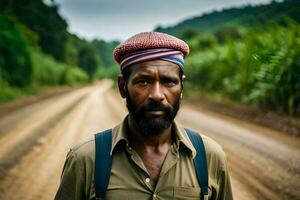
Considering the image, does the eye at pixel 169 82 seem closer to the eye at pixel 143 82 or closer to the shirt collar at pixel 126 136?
the eye at pixel 143 82

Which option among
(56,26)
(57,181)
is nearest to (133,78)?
(57,181)

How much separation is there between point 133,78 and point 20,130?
904 centimetres

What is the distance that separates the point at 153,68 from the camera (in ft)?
6.51

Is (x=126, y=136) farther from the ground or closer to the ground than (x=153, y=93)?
closer to the ground

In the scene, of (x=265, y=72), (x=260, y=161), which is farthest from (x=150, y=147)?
(x=265, y=72)

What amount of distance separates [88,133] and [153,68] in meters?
8.16

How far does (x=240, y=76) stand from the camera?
46.9 feet

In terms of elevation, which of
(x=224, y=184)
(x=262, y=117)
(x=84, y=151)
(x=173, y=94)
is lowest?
(x=262, y=117)

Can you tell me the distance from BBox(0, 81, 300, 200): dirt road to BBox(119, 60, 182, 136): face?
3.45 m

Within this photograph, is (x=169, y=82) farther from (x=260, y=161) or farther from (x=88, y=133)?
(x=88, y=133)

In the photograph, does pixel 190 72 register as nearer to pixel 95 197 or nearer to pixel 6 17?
pixel 6 17

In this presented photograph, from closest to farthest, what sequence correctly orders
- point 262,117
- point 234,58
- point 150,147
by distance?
point 150,147
point 262,117
point 234,58

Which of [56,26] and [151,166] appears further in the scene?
[56,26]

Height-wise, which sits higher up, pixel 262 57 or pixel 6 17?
pixel 6 17
